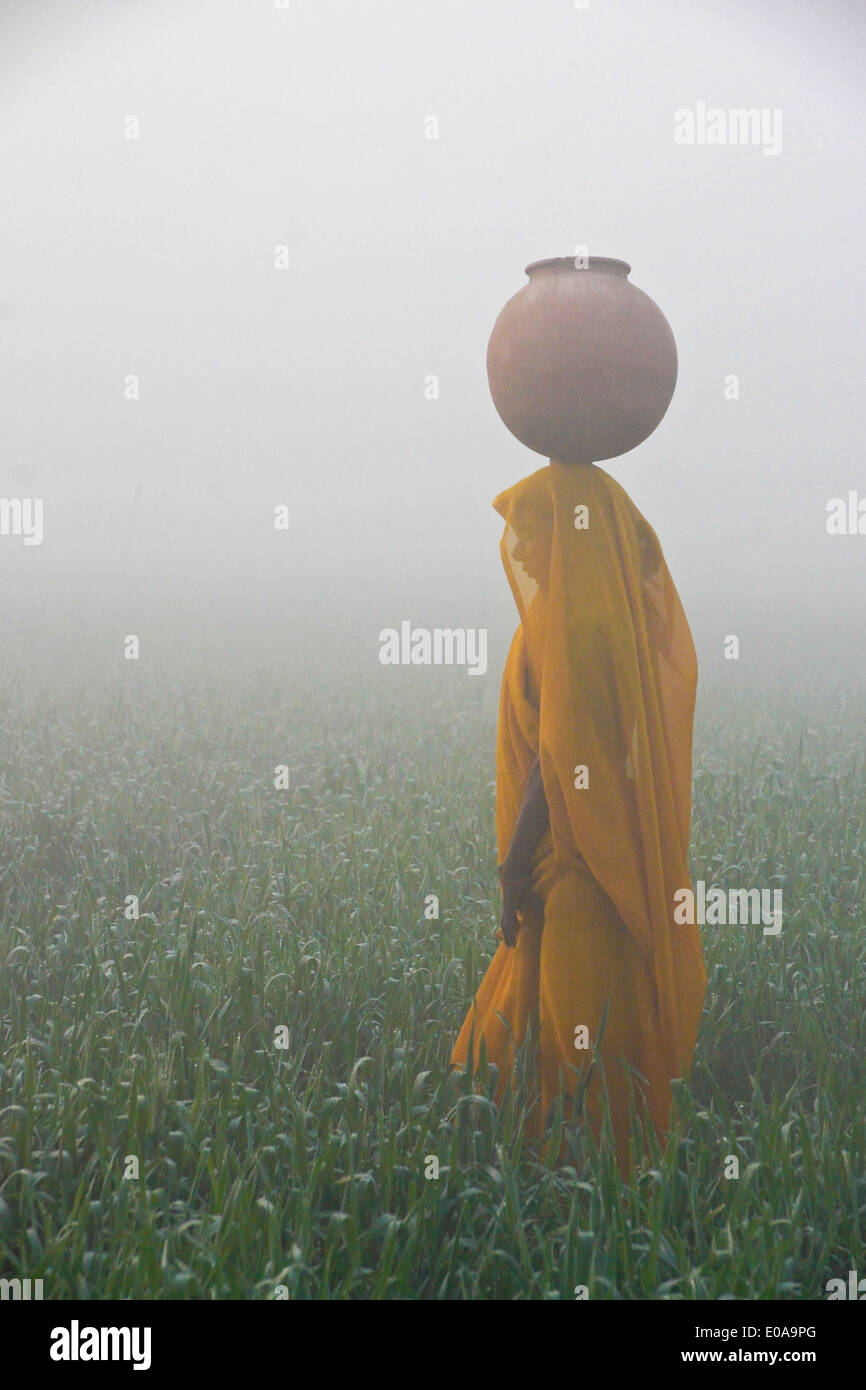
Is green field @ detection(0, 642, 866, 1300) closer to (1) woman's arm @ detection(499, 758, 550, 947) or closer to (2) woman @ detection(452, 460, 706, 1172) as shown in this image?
(2) woman @ detection(452, 460, 706, 1172)

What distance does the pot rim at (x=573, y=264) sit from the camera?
2434 mm

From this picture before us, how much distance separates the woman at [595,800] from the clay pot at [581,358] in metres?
0.13

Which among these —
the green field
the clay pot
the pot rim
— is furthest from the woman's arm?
the pot rim

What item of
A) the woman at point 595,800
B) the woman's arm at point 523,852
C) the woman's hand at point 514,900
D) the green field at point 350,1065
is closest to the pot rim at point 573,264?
the woman at point 595,800

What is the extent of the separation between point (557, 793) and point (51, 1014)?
1744mm

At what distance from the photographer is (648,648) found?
2.57m

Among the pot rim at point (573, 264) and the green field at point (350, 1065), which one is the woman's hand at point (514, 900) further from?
the pot rim at point (573, 264)

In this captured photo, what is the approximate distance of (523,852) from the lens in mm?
2590

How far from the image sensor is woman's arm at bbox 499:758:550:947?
2.55m

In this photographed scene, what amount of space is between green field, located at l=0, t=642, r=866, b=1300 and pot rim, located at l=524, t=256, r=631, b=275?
192 cm

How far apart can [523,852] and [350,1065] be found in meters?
1.00

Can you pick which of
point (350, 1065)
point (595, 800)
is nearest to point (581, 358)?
point (595, 800)

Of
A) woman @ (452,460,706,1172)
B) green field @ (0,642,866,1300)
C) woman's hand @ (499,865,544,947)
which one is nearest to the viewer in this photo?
green field @ (0,642,866,1300)
